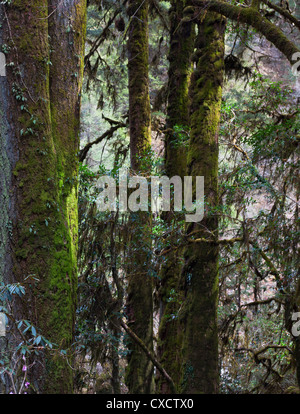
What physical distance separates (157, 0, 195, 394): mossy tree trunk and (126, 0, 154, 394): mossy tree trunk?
370 mm

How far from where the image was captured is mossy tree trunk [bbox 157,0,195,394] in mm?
7086

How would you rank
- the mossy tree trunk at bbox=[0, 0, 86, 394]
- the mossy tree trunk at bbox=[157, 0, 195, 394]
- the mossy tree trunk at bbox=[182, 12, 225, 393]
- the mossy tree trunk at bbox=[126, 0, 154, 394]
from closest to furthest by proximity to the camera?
1. the mossy tree trunk at bbox=[0, 0, 86, 394]
2. the mossy tree trunk at bbox=[182, 12, 225, 393]
3. the mossy tree trunk at bbox=[126, 0, 154, 394]
4. the mossy tree trunk at bbox=[157, 0, 195, 394]

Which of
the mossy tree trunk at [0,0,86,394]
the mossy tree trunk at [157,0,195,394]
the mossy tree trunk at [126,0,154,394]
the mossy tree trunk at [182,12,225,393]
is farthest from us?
the mossy tree trunk at [157,0,195,394]

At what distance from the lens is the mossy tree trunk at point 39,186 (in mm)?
3812

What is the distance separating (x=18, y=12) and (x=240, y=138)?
379 centimetres

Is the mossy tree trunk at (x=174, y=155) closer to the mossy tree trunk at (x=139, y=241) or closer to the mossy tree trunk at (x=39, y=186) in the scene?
the mossy tree trunk at (x=139, y=241)

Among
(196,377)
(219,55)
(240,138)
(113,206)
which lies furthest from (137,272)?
(219,55)

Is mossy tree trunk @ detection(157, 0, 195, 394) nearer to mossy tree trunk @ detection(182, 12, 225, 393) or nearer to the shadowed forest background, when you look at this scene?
the shadowed forest background

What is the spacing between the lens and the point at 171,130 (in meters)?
7.82

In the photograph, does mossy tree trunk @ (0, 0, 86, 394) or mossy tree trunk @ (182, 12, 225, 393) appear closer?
mossy tree trunk @ (0, 0, 86, 394)

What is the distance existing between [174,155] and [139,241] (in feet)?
7.69

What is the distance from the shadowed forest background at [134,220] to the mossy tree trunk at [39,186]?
12 millimetres

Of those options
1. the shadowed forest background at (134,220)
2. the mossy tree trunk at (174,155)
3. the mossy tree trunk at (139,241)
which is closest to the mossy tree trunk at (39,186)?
the shadowed forest background at (134,220)

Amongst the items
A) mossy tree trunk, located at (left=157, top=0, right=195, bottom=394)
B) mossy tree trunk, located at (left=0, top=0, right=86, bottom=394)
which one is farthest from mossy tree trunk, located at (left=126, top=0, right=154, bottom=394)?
mossy tree trunk, located at (left=0, top=0, right=86, bottom=394)
